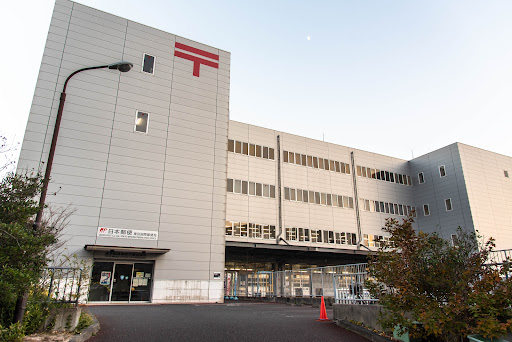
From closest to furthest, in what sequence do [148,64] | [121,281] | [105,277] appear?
[105,277] → [121,281] → [148,64]

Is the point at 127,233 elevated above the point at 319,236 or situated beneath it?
situated beneath

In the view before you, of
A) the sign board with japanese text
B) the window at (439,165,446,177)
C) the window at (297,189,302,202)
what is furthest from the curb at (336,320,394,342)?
the window at (439,165,446,177)

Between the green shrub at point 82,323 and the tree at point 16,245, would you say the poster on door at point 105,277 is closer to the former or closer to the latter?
the green shrub at point 82,323

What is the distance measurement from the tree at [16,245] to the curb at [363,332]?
7835mm

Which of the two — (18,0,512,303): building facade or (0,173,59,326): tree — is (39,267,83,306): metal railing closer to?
(0,173,59,326): tree

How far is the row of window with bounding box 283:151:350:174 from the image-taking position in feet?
123

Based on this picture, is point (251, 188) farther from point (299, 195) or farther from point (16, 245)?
A: point (16, 245)

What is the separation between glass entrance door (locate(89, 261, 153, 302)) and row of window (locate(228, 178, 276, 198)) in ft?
38.4

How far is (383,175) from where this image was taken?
144ft

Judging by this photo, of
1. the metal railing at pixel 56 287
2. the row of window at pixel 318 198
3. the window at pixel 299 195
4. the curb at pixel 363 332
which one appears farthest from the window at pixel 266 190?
the metal railing at pixel 56 287

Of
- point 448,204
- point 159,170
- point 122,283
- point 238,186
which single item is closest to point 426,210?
point 448,204

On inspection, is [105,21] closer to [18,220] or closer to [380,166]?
[18,220]

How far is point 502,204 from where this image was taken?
138 feet

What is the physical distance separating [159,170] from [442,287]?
2073 centimetres
